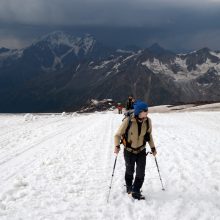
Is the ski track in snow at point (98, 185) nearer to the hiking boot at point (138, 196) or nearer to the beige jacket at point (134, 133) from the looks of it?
the hiking boot at point (138, 196)

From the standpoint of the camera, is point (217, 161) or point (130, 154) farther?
point (217, 161)

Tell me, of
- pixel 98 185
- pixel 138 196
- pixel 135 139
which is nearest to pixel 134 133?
pixel 135 139

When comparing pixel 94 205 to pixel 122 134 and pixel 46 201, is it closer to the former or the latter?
pixel 46 201

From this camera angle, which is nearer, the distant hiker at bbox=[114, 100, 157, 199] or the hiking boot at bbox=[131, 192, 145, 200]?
the distant hiker at bbox=[114, 100, 157, 199]

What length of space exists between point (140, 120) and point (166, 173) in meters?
4.41

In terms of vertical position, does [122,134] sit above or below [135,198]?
above

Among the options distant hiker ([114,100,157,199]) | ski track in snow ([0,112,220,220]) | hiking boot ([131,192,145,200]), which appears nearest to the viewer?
ski track in snow ([0,112,220,220])

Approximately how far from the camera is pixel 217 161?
1686cm

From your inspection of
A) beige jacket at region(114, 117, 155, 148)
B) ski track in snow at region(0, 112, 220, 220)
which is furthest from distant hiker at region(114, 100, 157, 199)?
ski track in snow at region(0, 112, 220, 220)

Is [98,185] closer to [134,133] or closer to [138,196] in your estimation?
[138,196]

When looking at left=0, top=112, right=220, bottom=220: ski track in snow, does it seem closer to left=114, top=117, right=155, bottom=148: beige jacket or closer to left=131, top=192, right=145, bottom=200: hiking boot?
left=131, top=192, right=145, bottom=200: hiking boot

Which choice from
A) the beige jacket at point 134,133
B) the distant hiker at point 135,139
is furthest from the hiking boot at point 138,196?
the beige jacket at point 134,133

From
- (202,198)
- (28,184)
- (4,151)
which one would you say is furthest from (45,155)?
(202,198)

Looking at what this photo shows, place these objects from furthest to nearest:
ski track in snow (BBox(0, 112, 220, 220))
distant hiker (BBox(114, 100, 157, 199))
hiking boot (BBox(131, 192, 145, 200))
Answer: hiking boot (BBox(131, 192, 145, 200)) < distant hiker (BBox(114, 100, 157, 199)) < ski track in snow (BBox(0, 112, 220, 220))
